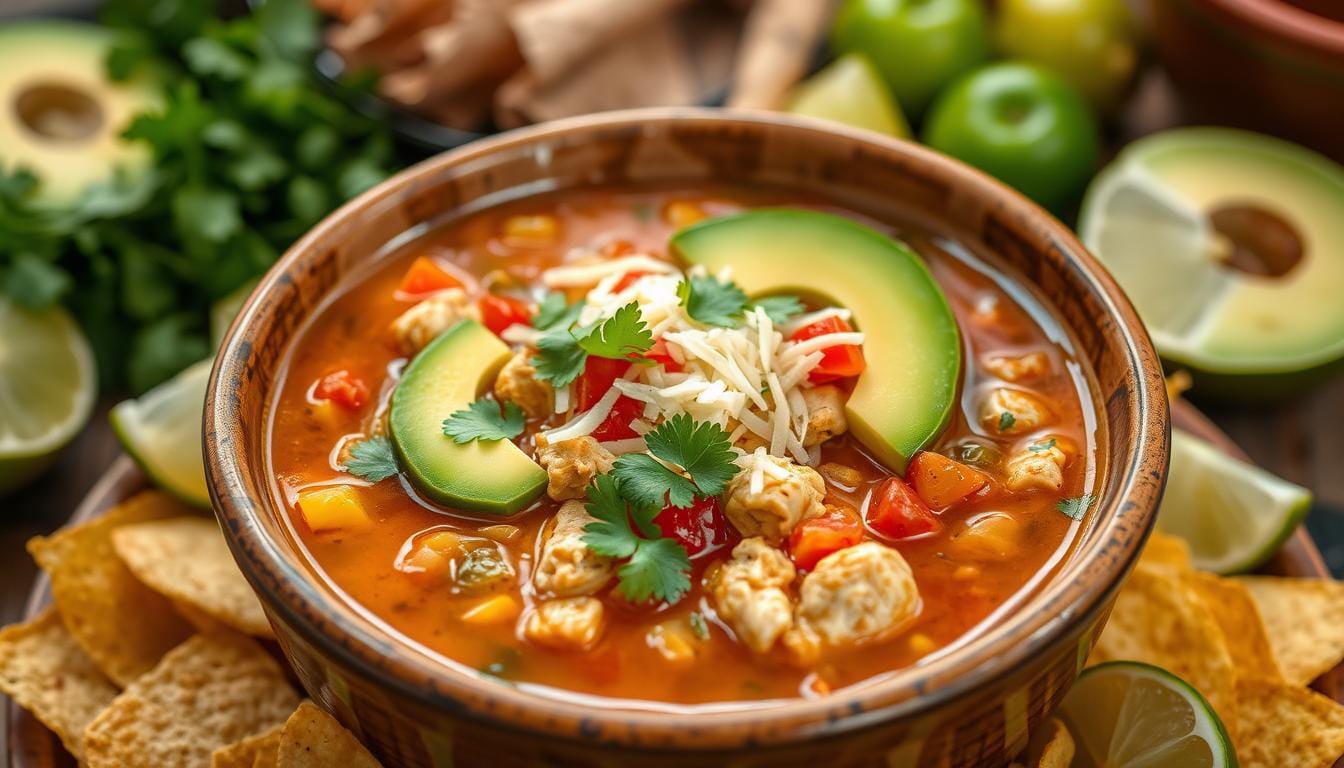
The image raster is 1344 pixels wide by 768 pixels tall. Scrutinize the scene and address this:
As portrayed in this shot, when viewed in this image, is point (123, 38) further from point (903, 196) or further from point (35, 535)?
point (903, 196)

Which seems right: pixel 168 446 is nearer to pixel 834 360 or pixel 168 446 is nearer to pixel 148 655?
pixel 148 655

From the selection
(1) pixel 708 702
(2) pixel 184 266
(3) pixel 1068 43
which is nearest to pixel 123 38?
(2) pixel 184 266

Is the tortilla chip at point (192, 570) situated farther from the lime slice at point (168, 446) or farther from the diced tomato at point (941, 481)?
the diced tomato at point (941, 481)

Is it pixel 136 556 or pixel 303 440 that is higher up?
pixel 303 440

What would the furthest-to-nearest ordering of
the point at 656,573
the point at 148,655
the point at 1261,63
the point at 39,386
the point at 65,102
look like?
the point at 65,102, the point at 1261,63, the point at 39,386, the point at 148,655, the point at 656,573

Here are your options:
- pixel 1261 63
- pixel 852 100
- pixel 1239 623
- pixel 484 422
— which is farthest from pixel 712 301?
pixel 1261 63

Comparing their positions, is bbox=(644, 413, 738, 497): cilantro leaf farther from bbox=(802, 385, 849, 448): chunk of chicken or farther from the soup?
bbox=(802, 385, 849, 448): chunk of chicken
